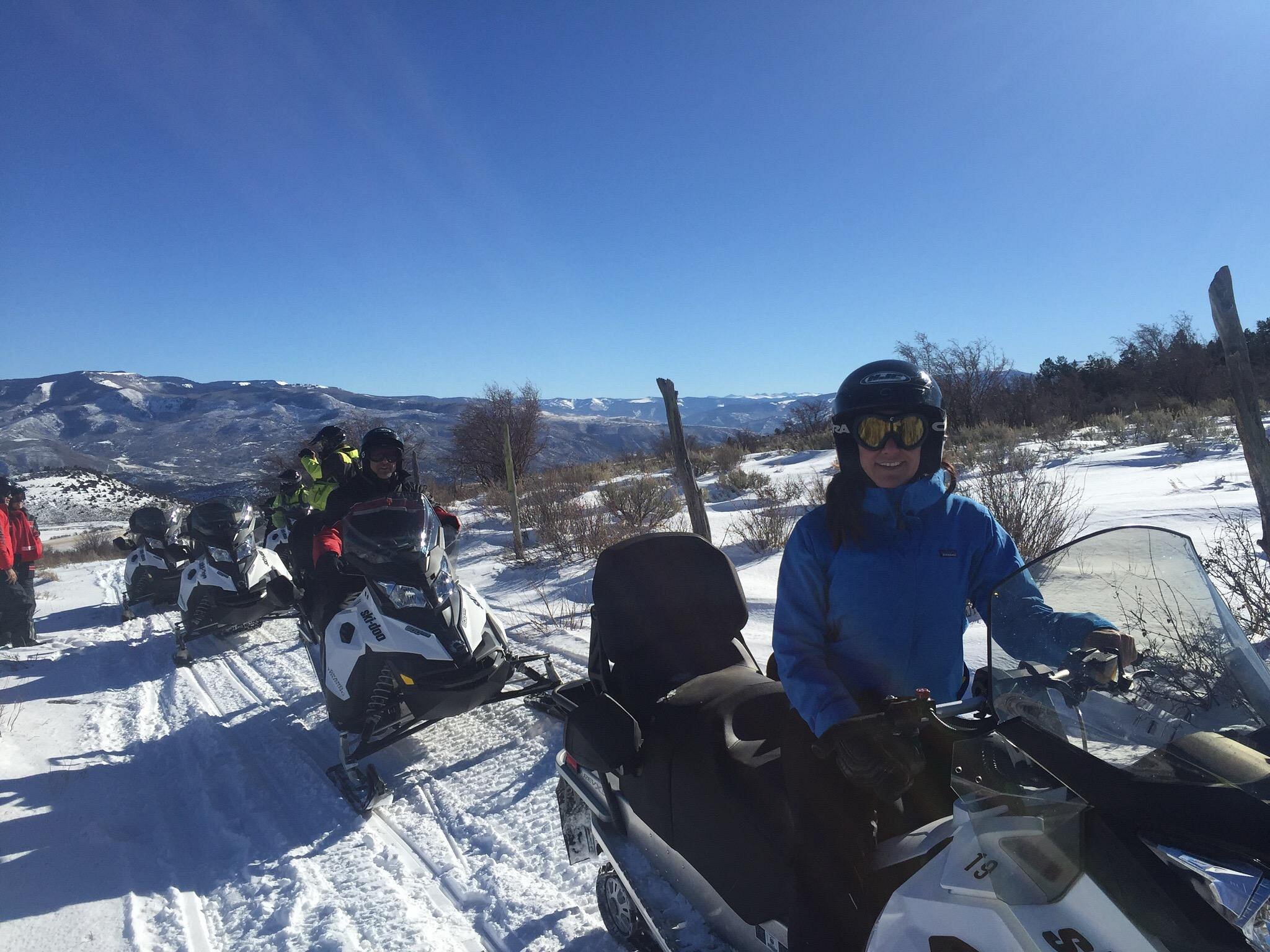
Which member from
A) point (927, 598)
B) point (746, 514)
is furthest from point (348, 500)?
point (746, 514)

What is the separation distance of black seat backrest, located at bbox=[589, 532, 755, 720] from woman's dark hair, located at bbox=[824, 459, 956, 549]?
2.03ft

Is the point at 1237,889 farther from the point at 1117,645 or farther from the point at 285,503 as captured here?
the point at 285,503

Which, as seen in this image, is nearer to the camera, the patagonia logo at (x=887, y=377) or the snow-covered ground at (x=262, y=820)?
the patagonia logo at (x=887, y=377)

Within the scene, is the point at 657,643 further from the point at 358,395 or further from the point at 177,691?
the point at 358,395

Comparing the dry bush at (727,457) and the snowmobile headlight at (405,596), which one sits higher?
the dry bush at (727,457)

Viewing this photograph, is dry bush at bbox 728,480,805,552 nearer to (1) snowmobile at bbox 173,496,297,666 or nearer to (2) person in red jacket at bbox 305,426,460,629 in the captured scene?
(2) person in red jacket at bbox 305,426,460,629

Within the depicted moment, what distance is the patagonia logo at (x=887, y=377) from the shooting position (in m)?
2.08

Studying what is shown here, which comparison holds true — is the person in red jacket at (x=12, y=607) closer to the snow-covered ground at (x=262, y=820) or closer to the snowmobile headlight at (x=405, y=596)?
the snow-covered ground at (x=262, y=820)

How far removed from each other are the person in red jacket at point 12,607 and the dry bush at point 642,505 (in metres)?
7.10

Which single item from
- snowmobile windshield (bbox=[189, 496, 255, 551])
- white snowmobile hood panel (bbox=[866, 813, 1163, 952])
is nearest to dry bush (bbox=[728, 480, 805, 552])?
snowmobile windshield (bbox=[189, 496, 255, 551])

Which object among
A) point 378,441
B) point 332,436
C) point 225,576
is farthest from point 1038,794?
point 225,576

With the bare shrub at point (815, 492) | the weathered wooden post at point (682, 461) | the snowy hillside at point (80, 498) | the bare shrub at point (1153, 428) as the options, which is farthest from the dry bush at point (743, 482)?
the snowy hillside at point (80, 498)

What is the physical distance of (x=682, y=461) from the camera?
7.37m

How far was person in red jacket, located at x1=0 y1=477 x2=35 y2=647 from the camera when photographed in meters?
7.96
